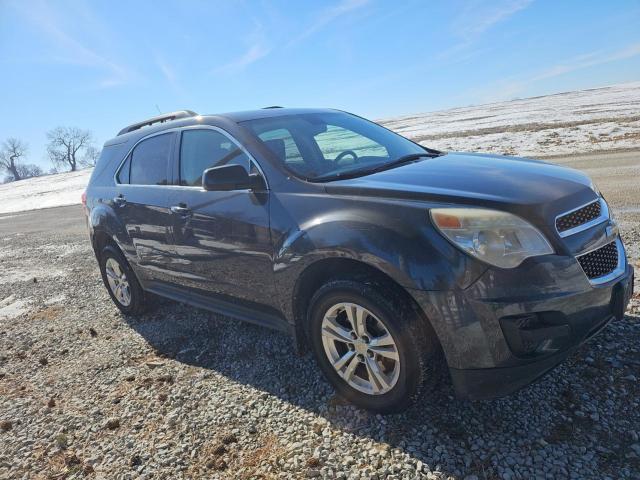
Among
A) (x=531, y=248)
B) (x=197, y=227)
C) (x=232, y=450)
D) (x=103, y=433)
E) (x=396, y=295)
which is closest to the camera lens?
(x=531, y=248)

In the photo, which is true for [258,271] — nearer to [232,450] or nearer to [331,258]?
[331,258]

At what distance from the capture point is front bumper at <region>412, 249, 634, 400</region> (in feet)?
7.39

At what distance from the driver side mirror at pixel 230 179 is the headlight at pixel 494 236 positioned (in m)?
1.30

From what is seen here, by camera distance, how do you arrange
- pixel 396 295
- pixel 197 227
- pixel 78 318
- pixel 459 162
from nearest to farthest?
pixel 396 295, pixel 459 162, pixel 197 227, pixel 78 318

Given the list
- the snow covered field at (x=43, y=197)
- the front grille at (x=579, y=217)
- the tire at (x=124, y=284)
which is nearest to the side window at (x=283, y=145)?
the front grille at (x=579, y=217)

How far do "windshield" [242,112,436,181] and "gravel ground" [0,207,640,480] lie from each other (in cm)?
146

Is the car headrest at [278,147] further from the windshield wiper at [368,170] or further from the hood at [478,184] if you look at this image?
the hood at [478,184]

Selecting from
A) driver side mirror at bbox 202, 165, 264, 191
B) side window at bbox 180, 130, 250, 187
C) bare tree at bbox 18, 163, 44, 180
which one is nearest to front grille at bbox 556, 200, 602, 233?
driver side mirror at bbox 202, 165, 264, 191

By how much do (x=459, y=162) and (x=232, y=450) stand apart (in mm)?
2316

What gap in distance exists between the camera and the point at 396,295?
253 centimetres

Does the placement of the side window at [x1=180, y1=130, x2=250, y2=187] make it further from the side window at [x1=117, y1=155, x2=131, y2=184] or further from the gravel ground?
the gravel ground

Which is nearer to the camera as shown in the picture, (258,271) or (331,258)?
(331,258)

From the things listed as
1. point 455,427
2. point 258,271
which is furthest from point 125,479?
point 455,427

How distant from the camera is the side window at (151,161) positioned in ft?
13.6
